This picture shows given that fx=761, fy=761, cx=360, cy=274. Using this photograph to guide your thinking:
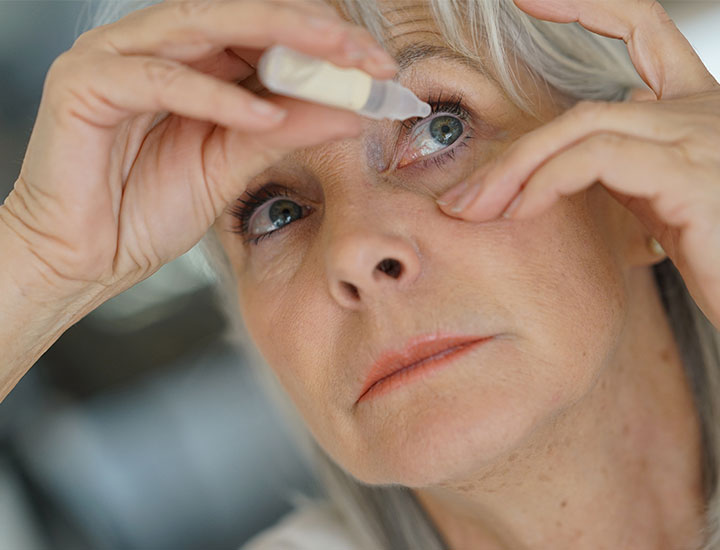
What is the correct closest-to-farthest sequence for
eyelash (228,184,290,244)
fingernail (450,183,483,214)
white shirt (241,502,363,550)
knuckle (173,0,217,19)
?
knuckle (173,0,217,19) → fingernail (450,183,483,214) → eyelash (228,184,290,244) → white shirt (241,502,363,550)

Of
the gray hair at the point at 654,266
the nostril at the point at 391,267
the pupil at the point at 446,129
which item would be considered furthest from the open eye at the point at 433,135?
the nostril at the point at 391,267

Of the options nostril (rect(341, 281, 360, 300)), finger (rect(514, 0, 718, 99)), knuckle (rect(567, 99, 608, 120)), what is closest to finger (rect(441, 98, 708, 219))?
knuckle (rect(567, 99, 608, 120))

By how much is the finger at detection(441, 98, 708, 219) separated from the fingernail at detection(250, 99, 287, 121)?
1.01 feet

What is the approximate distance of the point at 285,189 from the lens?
1.28m

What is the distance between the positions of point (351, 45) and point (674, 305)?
0.97 metres

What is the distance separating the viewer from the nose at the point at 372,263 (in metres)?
1.02

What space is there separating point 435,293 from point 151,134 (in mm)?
496

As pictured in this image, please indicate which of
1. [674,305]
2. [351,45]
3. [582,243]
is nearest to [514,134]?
[582,243]

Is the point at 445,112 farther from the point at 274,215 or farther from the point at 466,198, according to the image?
the point at 274,215

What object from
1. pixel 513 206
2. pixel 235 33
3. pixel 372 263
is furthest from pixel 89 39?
pixel 513 206

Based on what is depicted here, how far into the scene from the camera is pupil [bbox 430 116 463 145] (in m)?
1.20

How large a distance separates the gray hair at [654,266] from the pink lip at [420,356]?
41cm

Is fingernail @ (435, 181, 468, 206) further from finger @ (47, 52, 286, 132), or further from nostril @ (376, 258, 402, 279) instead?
finger @ (47, 52, 286, 132)

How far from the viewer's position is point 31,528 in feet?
9.62
